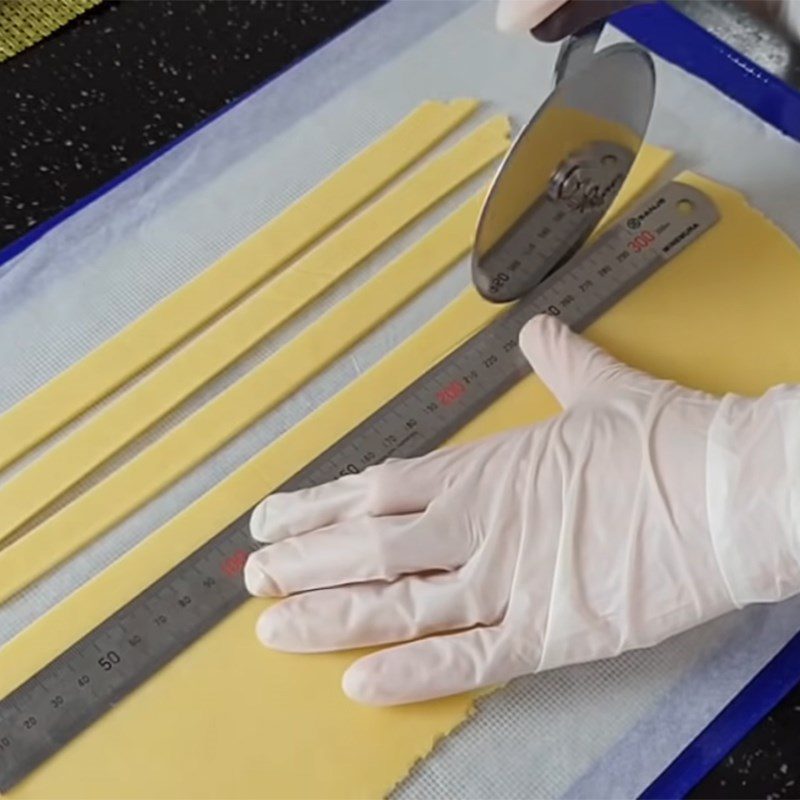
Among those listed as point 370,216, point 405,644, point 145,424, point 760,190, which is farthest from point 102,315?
point 760,190

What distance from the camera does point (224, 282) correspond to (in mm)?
1006

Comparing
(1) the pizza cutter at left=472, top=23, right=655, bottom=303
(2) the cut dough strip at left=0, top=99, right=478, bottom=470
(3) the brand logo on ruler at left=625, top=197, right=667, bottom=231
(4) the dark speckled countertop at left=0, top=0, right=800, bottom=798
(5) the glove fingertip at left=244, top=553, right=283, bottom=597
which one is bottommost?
(5) the glove fingertip at left=244, top=553, right=283, bottom=597

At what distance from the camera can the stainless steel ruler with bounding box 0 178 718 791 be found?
32.5 inches

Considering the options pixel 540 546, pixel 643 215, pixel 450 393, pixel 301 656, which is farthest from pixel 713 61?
pixel 301 656

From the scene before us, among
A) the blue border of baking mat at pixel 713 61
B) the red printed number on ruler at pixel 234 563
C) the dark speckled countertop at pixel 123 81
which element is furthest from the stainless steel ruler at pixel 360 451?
the dark speckled countertop at pixel 123 81

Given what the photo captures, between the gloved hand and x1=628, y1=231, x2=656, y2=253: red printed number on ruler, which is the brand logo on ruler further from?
the gloved hand

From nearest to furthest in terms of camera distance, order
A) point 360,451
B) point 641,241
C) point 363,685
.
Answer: point 363,685 → point 360,451 → point 641,241

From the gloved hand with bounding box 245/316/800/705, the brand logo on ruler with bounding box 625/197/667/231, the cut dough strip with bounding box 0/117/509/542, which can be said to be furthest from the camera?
the brand logo on ruler with bounding box 625/197/667/231

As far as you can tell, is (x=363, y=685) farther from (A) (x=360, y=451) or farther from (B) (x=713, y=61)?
(B) (x=713, y=61)

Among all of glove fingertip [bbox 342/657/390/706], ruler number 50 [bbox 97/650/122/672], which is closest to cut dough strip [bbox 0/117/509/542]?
ruler number 50 [bbox 97/650/122/672]

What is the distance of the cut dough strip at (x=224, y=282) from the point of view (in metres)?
0.95

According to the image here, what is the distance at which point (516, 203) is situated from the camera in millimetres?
927

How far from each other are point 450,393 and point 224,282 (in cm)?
19

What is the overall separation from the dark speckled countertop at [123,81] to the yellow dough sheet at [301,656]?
0.93 feet
